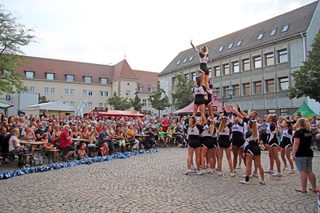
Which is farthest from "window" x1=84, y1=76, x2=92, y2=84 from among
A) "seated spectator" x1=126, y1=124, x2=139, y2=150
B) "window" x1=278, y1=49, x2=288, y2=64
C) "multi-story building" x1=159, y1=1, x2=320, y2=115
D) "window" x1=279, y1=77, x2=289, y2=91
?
"seated spectator" x1=126, y1=124, x2=139, y2=150

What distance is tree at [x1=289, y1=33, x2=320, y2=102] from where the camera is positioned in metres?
→ 23.1

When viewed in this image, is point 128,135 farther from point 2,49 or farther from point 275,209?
point 2,49

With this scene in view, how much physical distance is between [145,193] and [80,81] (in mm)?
65297

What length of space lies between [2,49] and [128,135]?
16.1 meters

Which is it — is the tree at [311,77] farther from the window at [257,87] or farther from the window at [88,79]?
the window at [88,79]

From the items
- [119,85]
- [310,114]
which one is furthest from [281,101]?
[119,85]

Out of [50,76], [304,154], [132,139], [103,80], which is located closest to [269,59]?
[132,139]

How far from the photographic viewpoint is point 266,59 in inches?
1475

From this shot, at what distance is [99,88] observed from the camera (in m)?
71.5

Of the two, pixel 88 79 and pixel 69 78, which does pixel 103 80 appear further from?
pixel 69 78

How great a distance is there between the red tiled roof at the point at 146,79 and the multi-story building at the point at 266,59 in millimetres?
31841

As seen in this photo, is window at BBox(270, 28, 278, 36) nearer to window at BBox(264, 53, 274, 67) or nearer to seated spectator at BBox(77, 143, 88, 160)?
window at BBox(264, 53, 274, 67)

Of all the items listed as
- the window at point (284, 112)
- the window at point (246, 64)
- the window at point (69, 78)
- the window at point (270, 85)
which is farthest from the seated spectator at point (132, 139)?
the window at point (69, 78)

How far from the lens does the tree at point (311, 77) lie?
75.7ft
